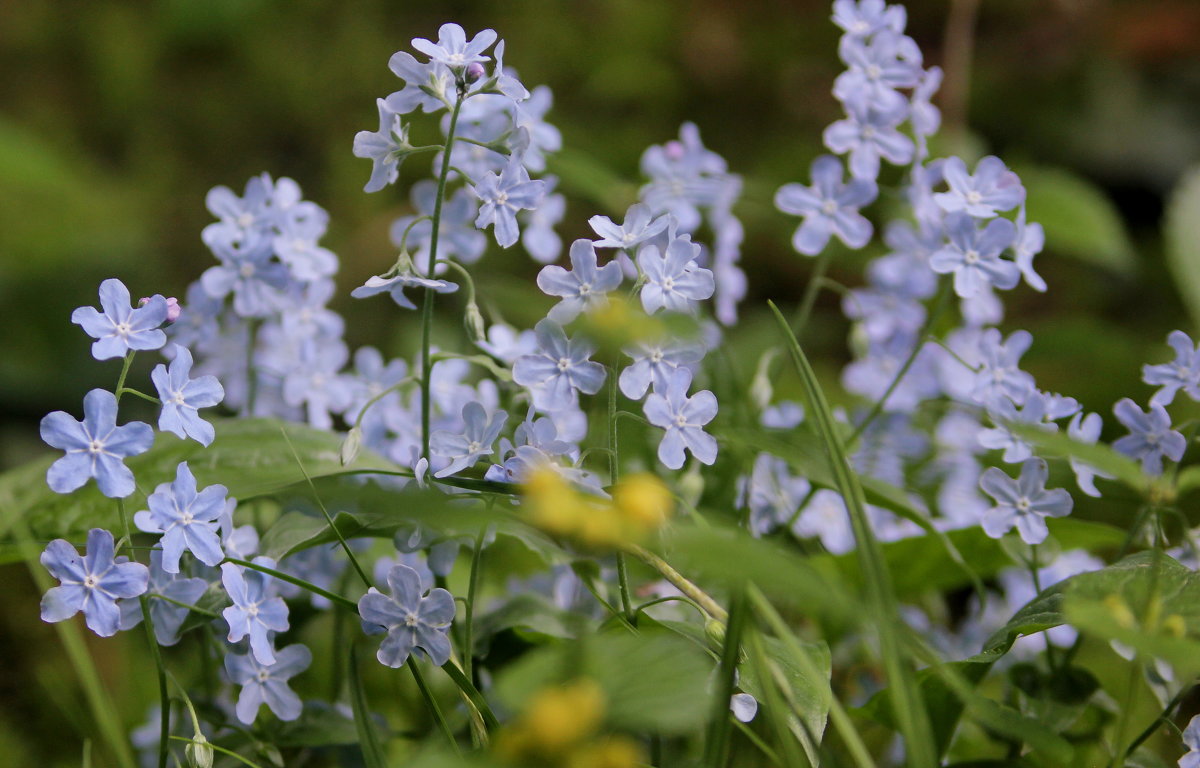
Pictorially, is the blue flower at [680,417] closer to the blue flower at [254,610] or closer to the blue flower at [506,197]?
the blue flower at [506,197]

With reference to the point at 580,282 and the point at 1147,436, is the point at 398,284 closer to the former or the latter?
the point at 580,282

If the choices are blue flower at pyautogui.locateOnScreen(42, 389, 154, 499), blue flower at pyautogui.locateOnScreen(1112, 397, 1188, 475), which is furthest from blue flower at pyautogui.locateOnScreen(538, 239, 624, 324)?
blue flower at pyautogui.locateOnScreen(1112, 397, 1188, 475)

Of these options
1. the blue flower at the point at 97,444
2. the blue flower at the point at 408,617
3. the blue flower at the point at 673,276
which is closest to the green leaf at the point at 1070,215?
the blue flower at the point at 673,276

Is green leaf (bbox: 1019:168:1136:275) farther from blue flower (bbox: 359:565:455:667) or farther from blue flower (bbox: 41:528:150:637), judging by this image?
blue flower (bbox: 41:528:150:637)

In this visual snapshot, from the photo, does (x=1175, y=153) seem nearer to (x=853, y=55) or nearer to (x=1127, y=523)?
(x=1127, y=523)

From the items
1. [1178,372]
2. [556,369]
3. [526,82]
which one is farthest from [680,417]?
[526,82]
